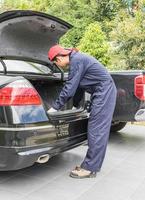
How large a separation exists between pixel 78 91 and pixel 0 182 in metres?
1.34

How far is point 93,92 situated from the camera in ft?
14.3

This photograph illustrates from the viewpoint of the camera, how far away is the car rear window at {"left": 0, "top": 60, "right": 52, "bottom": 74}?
4.32m

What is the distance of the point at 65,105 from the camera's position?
14.7 feet

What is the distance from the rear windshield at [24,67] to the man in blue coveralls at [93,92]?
0.38m

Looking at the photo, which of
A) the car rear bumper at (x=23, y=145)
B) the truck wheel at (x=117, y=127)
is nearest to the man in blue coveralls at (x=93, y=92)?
the car rear bumper at (x=23, y=145)

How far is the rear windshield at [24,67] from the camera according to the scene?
432cm

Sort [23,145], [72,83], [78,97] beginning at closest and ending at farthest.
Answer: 1. [23,145]
2. [72,83]
3. [78,97]

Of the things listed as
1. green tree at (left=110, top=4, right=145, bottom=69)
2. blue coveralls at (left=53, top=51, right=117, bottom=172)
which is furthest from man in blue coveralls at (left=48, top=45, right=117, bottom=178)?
green tree at (left=110, top=4, right=145, bottom=69)

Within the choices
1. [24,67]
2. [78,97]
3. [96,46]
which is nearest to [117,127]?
[78,97]

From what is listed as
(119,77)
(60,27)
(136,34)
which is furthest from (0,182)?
(136,34)

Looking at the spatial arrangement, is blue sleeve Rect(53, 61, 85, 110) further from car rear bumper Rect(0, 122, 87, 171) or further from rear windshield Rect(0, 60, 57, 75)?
rear windshield Rect(0, 60, 57, 75)

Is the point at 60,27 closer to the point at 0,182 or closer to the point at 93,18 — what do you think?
the point at 0,182

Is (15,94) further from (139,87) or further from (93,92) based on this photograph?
(139,87)

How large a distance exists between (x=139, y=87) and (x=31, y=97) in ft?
6.80
